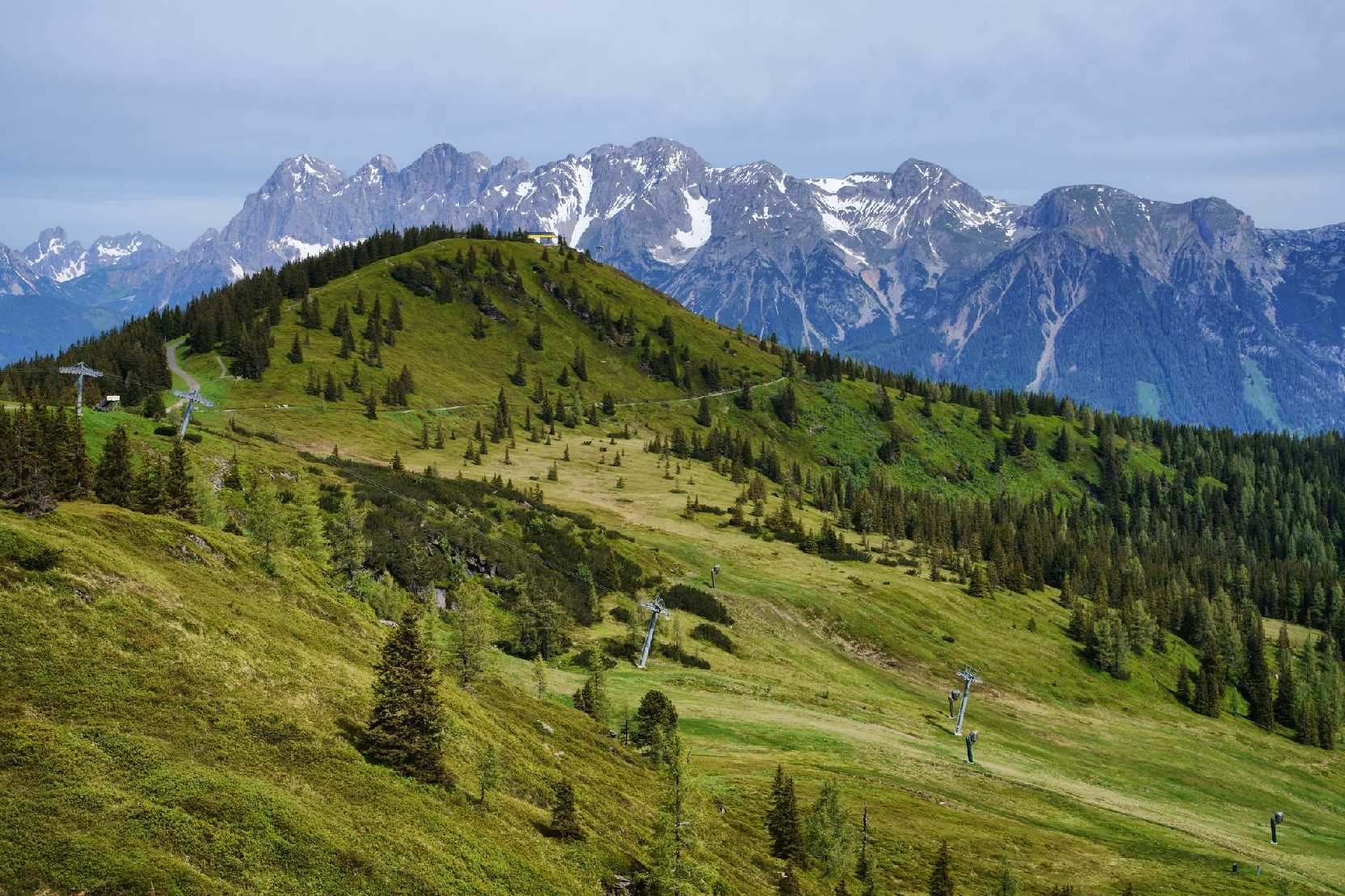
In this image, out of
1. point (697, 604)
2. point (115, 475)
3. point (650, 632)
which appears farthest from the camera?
point (697, 604)

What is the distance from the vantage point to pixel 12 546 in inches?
1363

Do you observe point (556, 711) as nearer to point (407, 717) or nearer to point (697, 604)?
point (407, 717)

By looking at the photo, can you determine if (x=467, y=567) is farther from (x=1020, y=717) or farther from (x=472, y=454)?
(x=472, y=454)

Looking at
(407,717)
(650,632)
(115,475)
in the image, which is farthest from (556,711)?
(650,632)

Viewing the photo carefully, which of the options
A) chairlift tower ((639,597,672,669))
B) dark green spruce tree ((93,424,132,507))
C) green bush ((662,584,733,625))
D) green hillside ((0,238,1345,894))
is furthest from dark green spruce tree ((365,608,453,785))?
green bush ((662,584,733,625))

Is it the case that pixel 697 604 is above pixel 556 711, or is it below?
A: below

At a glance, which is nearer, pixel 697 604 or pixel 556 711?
pixel 556 711

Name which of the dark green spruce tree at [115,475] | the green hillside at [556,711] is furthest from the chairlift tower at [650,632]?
the dark green spruce tree at [115,475]

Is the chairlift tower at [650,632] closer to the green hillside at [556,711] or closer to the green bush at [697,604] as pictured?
the green hillside at [556,711]

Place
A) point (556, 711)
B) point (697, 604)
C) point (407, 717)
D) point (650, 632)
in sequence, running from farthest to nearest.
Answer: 1. point (697, 604)
2. point (650, 632)
3. point (556, 711)
4. point (407, 717)

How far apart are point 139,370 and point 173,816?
568ft

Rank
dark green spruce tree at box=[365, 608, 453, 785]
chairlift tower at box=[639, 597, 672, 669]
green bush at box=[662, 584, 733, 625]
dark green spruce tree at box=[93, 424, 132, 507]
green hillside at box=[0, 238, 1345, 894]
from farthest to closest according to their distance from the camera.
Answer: green bush at box=[662, 584, 733, 625]
chairlift tower at box=[639, 597, 672, 669]
dark green spruce tree at box=[93, 424, 132, 507]
dark green spruce tree at box=[365, 608, 453, 785]
green hillside at box=[0, 238, 1345, 894]

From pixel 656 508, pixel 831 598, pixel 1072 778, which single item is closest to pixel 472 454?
pixel 656 508

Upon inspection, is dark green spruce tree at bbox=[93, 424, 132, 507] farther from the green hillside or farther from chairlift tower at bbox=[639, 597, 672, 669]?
chairlift tower at bbox=[639, 597, 672, 669]
